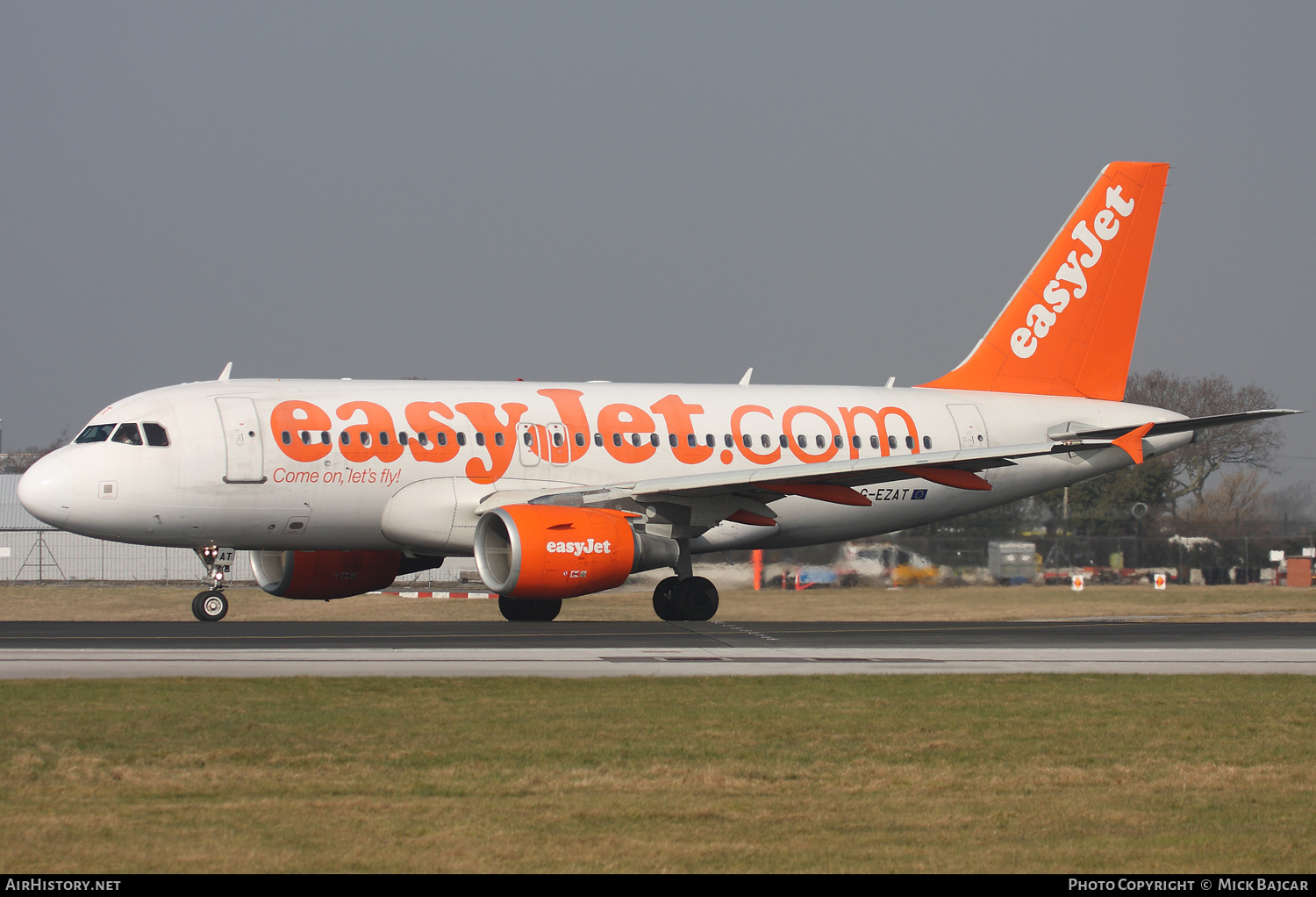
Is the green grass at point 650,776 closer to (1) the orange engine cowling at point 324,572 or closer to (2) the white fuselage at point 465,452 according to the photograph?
(2) the white fuselage at point 465,452

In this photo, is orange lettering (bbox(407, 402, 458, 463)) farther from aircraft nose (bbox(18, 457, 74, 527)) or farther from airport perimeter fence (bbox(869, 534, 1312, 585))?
airport perimeter fence (bbox(869, 534, 1312, 585))

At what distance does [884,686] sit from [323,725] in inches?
212

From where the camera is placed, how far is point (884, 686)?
544 inches

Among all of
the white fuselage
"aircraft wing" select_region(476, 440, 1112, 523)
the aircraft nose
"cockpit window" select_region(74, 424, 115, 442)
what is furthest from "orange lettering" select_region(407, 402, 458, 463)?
the aircraft nose

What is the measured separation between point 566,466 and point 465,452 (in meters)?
1.76

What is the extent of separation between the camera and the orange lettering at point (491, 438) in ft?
79.2

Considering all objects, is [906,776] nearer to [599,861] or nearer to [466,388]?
[599,861]

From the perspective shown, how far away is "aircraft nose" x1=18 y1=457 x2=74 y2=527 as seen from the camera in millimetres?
21984

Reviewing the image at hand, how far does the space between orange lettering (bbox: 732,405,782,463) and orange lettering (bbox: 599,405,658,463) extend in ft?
5.51

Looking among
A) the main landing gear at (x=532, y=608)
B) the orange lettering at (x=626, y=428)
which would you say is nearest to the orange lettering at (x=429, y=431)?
the orange lettering at (x=626, y=428)

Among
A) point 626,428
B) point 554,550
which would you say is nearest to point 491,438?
point 626,428

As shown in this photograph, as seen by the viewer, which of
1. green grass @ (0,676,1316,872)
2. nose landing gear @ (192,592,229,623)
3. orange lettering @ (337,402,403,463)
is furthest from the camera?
orange lettering @ (337,402,403,463)

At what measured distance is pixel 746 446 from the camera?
26516 millimetres

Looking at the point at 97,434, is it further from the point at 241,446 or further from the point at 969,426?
the point at 969,426
